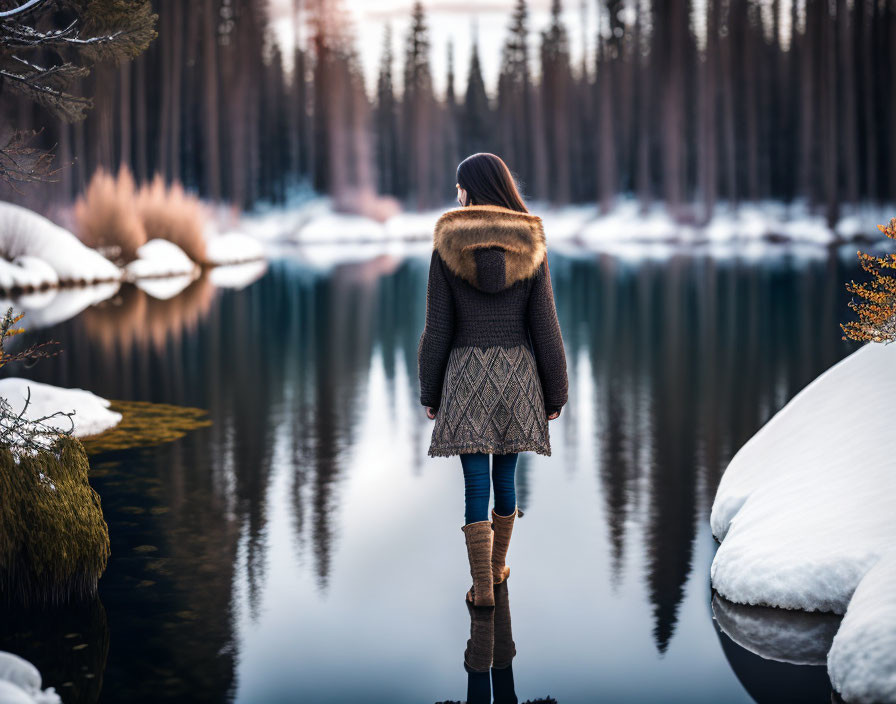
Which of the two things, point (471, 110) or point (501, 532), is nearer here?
point (501, 532)

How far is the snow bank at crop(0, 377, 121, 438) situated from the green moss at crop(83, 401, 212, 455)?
11 centimetres

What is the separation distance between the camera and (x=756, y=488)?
6.02 m

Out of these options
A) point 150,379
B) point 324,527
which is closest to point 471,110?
point 150,379

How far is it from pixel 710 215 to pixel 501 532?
157 ft

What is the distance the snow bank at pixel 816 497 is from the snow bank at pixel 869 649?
51 cm

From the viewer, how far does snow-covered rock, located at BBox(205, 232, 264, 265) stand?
116 feet

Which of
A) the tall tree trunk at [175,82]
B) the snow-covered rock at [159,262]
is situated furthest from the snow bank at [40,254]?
the tall tree trunk at [175,82]

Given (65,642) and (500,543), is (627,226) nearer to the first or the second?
(500,543)

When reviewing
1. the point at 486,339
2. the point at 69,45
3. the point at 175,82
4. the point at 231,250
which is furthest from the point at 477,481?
the point at 175,82

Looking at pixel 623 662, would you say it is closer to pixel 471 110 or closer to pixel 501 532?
pixel 501 532

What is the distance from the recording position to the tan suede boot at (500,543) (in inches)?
210

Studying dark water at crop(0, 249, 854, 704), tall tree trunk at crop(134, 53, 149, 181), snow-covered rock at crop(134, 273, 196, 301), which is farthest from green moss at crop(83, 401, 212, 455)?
tall tree trunk at crop(134, 53, 149, 181)

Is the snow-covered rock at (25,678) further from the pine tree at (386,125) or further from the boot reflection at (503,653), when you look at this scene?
the pine tree at (386,125)

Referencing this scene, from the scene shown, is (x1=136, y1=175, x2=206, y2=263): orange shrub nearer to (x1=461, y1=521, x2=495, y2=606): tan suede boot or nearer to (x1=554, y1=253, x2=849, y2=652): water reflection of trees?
(x1=554, y1=253, x2=849, y2=652): water reflection of trees
